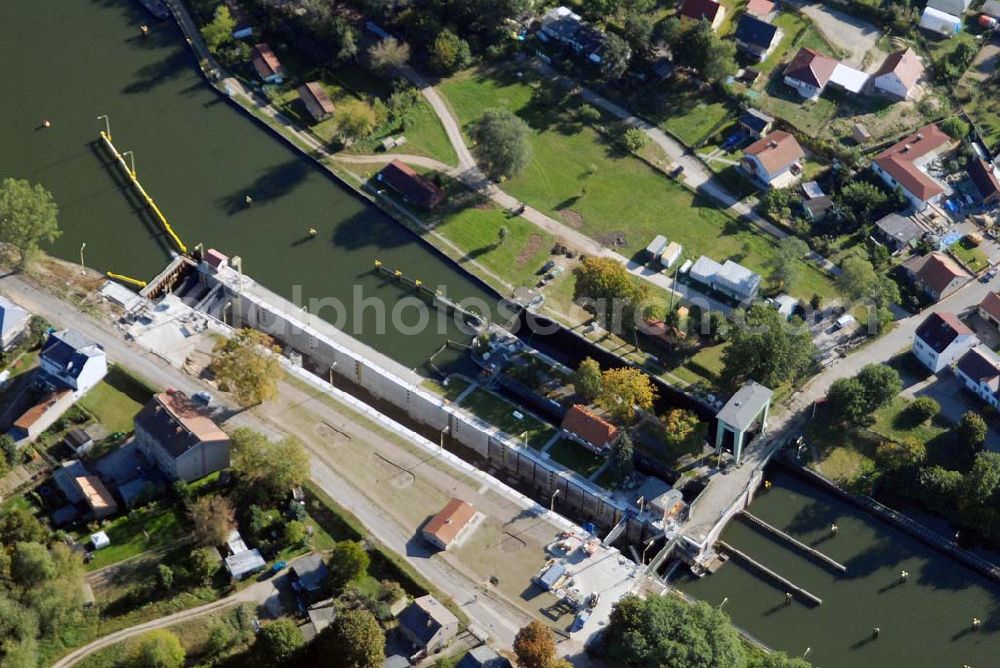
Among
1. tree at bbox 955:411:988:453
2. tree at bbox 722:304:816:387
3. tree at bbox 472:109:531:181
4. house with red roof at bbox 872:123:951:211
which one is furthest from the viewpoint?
house with red roof at bbox 872:123:951:211

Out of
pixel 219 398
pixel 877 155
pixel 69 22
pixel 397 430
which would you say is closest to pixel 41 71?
pixel 69 22

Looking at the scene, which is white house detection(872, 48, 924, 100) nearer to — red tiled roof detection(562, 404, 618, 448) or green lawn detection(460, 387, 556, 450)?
red tiled roof detection(562, 404, 618, 448)

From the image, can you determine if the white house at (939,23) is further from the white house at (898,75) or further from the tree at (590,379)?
the tree at (590,379)

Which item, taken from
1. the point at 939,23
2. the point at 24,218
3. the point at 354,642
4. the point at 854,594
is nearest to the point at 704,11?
the point at 939,23

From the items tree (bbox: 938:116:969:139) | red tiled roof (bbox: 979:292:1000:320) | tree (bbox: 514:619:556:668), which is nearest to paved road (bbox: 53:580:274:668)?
tree (bbox: 514:619:556:668)

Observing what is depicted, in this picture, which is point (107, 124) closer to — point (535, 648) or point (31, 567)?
point (31, 567)
